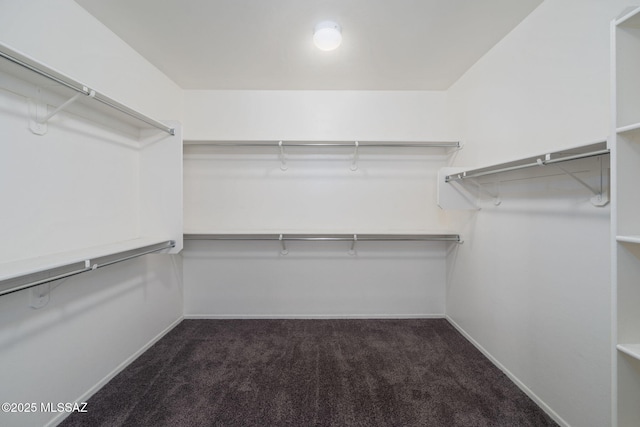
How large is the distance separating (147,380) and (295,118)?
8.08 ft

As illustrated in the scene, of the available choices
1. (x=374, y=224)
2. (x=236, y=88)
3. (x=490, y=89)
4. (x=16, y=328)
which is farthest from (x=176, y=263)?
(x=490, y=89)

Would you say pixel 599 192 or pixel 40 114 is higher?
pixel 40 114

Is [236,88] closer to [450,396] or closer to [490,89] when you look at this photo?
[490,89]

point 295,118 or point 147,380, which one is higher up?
point 295,118

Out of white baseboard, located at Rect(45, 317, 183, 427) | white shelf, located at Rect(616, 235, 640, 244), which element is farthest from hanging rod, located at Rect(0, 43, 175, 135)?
white shelf, located at Rect(616, 235, 640, 244)

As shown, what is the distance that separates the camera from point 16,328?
1.15 meters

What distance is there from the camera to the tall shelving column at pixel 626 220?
0.82 m

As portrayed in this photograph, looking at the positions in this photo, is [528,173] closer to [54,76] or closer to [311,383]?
[311,383]

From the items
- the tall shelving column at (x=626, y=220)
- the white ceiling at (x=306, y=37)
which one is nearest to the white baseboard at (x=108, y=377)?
the white ceiling at (x=306, y=37)

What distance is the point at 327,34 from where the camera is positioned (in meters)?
1.60

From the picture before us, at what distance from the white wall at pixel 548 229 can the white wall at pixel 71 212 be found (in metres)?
2.76

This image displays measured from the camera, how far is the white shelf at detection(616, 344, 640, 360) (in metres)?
0.77

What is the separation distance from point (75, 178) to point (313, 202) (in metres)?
1.76

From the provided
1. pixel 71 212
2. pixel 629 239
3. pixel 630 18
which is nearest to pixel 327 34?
pixel 630 18
